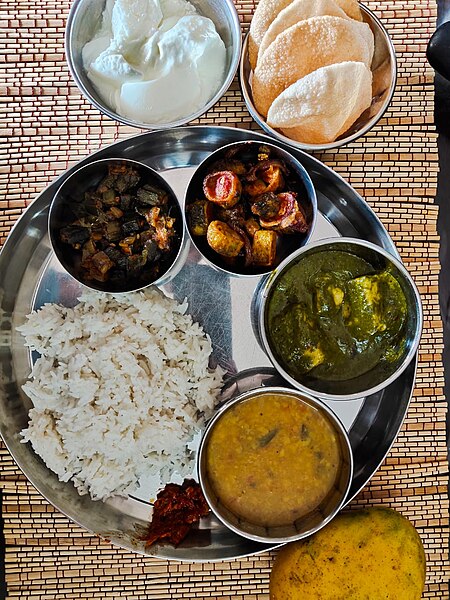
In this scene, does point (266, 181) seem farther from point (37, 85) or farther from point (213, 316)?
point (37, 85)

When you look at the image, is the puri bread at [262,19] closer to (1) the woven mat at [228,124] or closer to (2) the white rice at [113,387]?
(1) the woven mat at [228,124]

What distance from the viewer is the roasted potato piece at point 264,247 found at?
1.45 meters

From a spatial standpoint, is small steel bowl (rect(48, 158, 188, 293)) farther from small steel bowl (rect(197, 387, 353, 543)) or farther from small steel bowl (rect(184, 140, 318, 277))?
small steel bowl (rect(197, 387, 353, 543))

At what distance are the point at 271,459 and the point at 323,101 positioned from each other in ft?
2.98

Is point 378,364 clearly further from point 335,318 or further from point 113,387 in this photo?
point 113,387

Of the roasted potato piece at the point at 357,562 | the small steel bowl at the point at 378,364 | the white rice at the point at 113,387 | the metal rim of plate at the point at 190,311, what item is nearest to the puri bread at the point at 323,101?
the metal rim of plate at the point at 190,311

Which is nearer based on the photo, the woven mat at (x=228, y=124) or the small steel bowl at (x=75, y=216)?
the small steel bowl at (x=75, y=216)

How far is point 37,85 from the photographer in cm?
167

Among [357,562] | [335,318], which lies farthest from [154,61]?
[357,562]

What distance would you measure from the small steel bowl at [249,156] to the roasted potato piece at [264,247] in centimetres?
2

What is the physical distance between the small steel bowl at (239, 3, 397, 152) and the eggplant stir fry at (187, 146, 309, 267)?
11 cm

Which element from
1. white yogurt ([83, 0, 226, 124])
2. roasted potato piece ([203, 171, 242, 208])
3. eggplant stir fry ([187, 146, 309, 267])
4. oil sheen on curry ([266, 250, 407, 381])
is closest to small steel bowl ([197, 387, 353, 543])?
oil sheen on curry ([266, 250, 407, 381])

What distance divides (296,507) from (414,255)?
0.81 metres

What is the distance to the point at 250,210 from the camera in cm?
151
